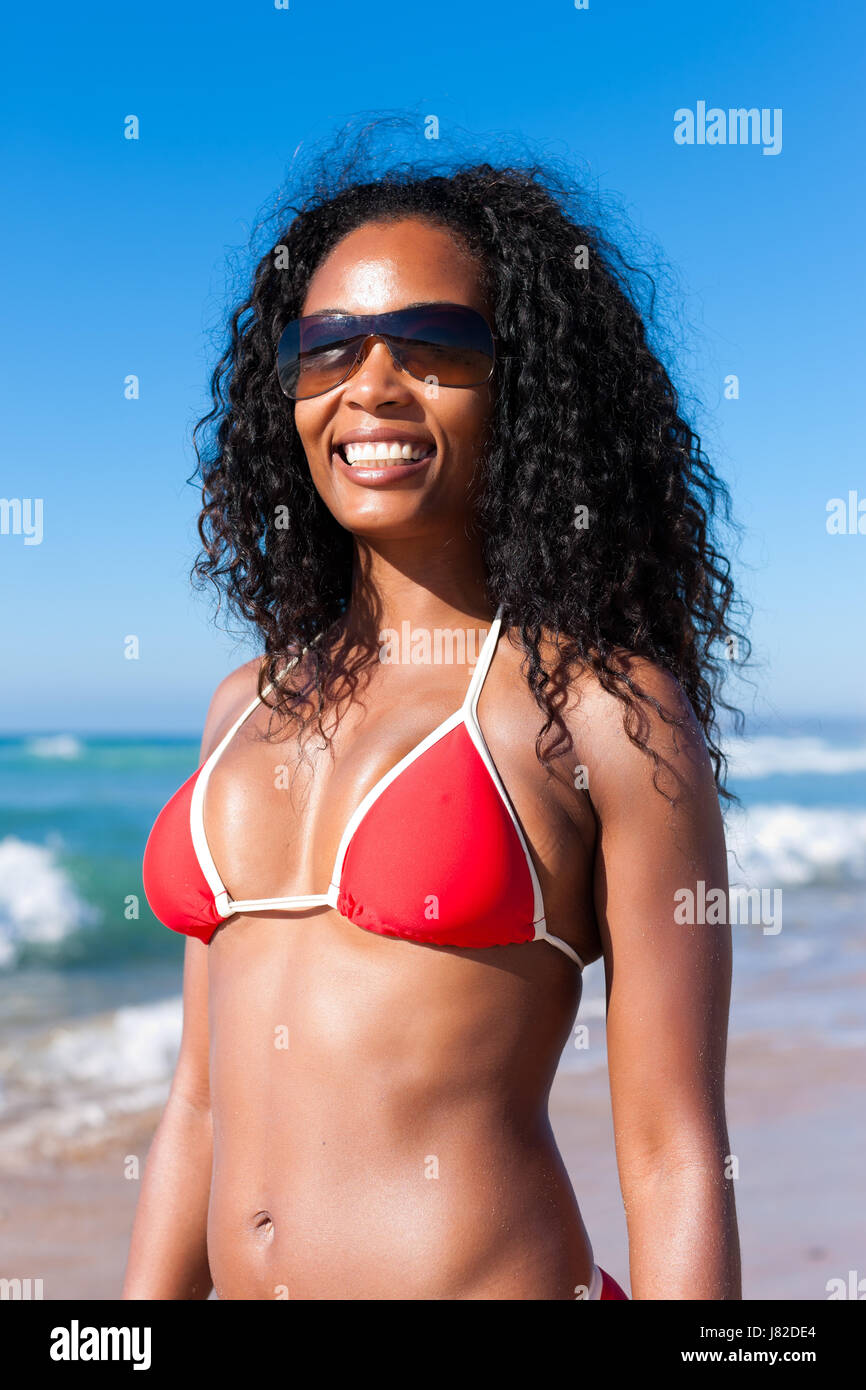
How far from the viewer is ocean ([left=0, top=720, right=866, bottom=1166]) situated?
7.35 metres

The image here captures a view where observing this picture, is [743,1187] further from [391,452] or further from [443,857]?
[391,452]

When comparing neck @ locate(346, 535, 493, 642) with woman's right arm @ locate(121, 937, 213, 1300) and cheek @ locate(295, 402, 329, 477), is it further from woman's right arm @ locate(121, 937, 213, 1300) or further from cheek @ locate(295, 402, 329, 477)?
woman's right arm @ locate(121, 937, 213, 1300)

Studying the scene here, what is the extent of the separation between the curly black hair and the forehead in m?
0.04

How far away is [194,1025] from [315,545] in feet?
3.32

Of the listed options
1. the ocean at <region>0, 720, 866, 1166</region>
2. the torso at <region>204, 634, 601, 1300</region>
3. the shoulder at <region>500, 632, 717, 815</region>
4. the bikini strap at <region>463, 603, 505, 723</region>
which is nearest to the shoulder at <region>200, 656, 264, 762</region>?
the torso at <region>204, 634, 601, 1300</region>

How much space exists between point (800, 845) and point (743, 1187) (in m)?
11.7

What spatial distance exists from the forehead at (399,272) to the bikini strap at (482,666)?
1.85 ft

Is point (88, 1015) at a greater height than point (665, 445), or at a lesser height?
lesser

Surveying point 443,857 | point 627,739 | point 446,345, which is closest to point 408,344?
point 446,345

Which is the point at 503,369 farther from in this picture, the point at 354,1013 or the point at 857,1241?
the point at 857,1241

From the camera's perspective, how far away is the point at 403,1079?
6.03 ft

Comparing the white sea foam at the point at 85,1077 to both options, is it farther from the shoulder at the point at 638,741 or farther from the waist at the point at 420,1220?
the shoulder at the point at 638,741
